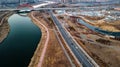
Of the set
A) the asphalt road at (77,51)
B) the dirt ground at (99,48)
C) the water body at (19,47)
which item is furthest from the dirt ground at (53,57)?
the dirt ground at (99,48)

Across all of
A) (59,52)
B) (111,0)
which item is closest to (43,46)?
(59,52)

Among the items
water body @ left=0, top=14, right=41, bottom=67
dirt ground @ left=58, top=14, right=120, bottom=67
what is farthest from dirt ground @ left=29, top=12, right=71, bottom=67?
dirt ground @ left=58, top=14, right=120, bottom=67

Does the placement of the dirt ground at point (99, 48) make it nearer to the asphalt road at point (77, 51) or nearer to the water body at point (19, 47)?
the asphalt road at point (77, 51)

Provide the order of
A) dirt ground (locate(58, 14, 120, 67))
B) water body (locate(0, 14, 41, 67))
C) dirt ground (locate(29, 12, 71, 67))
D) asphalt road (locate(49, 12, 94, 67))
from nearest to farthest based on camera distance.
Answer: dirt ground (locate(29, 12, 71, 67))
asphalt road (locate(49, 12, 94, 67))
water body (locate(0, 14, 41, 67))
dirt ground (locate(58, 14, 120, 67))

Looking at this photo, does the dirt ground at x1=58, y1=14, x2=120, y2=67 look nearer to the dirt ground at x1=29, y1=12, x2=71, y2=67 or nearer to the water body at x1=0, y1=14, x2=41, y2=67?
the dirt ground at x1=29, y1=12, x2=71, y2=67

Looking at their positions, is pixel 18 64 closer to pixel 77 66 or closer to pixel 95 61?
pixel 77 66
